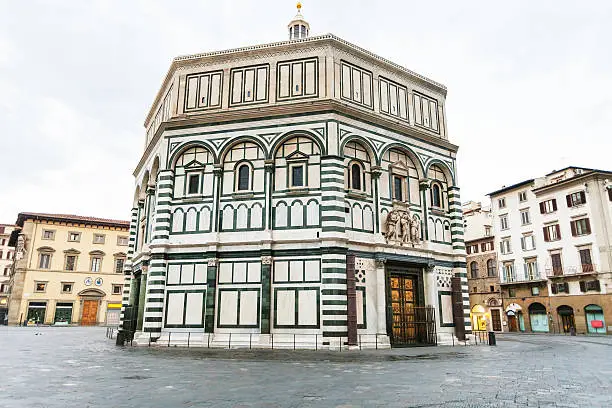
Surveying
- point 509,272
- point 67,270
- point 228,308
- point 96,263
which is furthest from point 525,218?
point 67,270

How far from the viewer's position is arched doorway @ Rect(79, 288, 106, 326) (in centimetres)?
5728

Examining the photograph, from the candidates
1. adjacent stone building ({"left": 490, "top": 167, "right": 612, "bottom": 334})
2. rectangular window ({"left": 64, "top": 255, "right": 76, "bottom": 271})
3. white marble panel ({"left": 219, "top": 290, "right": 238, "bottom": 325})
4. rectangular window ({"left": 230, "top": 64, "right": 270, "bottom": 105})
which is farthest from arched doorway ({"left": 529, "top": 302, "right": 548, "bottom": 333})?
rectangular window ({"left": 64, "top": 255, "right": 76, "bottom": 271})

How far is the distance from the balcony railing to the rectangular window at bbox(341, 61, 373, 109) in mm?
26829

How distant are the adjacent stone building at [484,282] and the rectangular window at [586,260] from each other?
33.1 ft

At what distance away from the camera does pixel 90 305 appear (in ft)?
190

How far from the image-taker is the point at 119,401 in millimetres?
7570

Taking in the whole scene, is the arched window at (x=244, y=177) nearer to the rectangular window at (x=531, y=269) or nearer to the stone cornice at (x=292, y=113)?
the stone cornice at (x=292, y=113)

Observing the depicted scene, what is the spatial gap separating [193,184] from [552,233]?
113 feet

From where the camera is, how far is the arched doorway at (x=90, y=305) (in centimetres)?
5728

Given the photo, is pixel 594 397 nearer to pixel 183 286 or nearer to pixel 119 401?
pixel 119 401

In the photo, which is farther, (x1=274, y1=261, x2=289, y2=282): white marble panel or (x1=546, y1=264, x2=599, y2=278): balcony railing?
(x1=546, y1=264, x2=599, y2=278): balcony railing

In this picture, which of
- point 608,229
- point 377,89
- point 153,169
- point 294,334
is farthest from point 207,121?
point 608,229

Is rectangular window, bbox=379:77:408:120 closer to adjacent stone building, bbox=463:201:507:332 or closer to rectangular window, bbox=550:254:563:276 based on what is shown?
rectangular window, bbox=550:254:563:276

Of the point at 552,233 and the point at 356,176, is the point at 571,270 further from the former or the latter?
the point at 356,176
